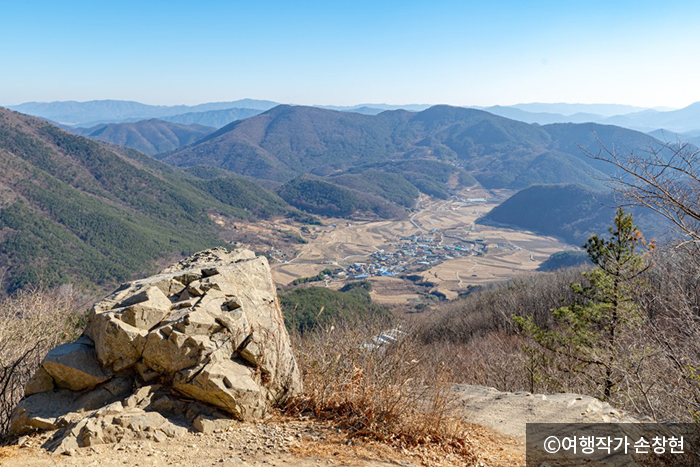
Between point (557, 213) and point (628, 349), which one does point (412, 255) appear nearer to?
point (557, 213)

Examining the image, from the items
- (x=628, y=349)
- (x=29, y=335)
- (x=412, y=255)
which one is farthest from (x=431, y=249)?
(x=29, y=335)

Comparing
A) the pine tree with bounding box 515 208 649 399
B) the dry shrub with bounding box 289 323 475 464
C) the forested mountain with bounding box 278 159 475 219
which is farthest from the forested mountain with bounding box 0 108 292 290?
the pine tree with bounding box 515 208 649 399

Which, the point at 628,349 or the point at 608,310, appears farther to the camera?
the point at 608,310

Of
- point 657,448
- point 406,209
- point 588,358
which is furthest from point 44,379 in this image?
point 406,209

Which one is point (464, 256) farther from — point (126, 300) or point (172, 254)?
point (126, 300)

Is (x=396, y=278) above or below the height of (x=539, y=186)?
below

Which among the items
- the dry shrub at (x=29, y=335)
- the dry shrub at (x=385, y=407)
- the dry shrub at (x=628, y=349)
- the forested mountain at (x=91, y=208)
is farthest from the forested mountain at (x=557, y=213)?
the dry shrub at (x=385, y=407)

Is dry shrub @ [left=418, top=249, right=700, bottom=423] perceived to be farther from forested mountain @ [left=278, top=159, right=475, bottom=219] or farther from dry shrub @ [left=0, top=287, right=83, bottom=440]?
forested mountain @ [left=278, top=159, right=475, bottom=219]
